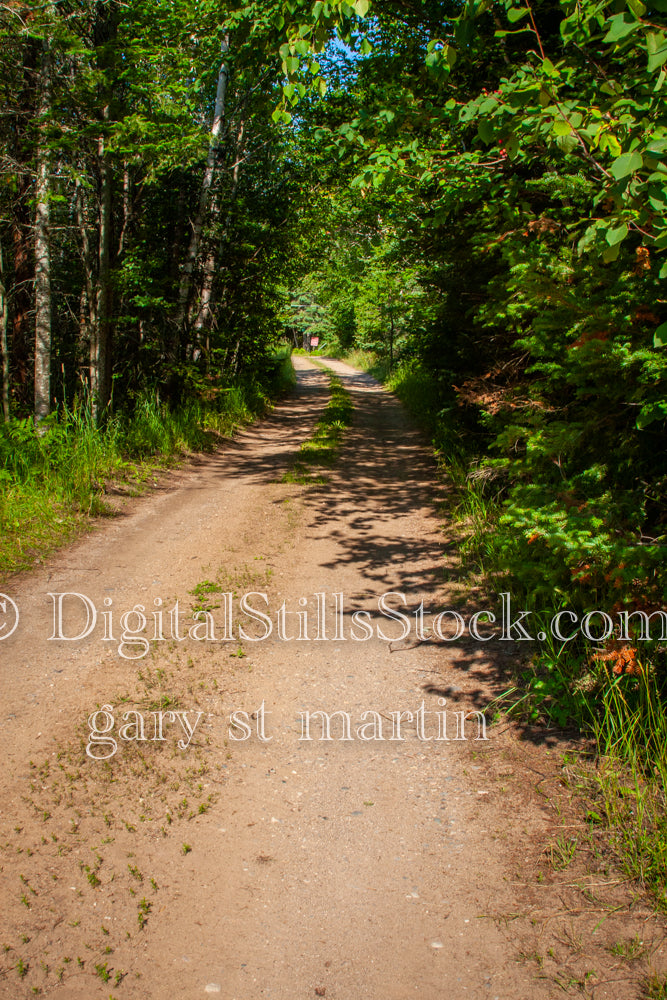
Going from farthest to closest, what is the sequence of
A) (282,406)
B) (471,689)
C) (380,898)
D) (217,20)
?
(282,406) < (217,20) < (471,689) < (380,898)

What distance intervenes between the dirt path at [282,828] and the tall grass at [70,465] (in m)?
0.82

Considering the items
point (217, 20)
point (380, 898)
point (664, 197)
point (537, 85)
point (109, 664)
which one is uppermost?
point (217, 20)

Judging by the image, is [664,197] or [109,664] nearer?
[664,197]

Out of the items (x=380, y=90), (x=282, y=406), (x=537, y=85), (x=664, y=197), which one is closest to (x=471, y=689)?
(x=664, y=197)

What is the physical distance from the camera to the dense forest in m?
3.31

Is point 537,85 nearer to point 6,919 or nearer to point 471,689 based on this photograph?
point 471,689

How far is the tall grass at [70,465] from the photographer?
6287 mm

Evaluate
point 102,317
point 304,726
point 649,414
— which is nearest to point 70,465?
point 102,317

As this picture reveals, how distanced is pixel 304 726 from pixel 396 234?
36.0ft

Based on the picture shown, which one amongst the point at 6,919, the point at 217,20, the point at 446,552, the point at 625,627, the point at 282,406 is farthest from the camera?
the point at 282,406

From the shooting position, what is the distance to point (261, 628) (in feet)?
16.7

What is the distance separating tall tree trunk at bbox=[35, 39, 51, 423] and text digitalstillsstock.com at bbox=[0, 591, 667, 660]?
163 inches

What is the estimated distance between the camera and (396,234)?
12.6 m

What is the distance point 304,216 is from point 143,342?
514cm
